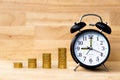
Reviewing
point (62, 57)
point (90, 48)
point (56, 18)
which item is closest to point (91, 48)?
point (90, 48)

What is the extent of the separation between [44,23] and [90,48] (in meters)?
0.27

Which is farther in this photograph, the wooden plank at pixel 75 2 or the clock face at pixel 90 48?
the wooden plank at pixel 75 2

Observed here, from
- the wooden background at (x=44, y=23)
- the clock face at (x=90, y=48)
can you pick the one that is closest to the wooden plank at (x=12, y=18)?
the wooden background at (x=44, y=23)

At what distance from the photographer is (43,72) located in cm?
116

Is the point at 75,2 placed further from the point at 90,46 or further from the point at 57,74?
the point at 57,74

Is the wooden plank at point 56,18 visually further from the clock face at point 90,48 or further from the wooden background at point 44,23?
the clock face at point 90,48

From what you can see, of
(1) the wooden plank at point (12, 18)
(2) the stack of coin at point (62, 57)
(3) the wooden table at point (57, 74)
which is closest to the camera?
(3) the wooden table at point (57, 74)

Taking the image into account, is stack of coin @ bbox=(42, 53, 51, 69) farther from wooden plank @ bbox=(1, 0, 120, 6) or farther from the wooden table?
wooden plank @ bbox=(1, 0, 120, 6)

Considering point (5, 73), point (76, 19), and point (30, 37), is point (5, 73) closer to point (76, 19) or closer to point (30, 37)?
point (30, 37)

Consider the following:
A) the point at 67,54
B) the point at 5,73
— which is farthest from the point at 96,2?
the point at 5,73

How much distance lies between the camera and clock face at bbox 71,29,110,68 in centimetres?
118

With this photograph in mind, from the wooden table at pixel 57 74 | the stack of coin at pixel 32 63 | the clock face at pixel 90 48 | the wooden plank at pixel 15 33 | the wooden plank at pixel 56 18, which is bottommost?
the wooden table at pixel 57 74

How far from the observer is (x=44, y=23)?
4.37 ft

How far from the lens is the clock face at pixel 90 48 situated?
1.18 metres
